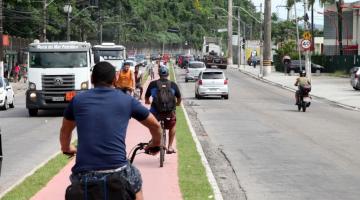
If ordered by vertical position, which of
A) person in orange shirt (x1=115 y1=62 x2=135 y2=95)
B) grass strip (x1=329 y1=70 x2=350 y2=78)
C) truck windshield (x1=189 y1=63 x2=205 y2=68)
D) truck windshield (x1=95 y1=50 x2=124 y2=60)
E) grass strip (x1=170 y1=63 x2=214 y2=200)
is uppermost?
truck windshield (x1=95 y1=50 x2=124 y2=60)

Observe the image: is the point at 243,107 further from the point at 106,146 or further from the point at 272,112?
the point at 106,146

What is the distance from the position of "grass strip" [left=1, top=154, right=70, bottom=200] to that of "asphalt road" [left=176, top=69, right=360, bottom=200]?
2.68 meters

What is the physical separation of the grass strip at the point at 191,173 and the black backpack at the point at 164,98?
3.29ft

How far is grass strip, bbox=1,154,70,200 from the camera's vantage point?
32.7 ft

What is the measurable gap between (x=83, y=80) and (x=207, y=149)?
10.3 m

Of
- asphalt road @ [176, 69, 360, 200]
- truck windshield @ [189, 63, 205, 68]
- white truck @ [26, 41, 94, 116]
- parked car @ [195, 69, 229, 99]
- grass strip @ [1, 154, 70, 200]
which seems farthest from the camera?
truck windshield @ [189, 63, 205, 68]

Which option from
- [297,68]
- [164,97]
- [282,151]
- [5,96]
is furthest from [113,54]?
[164,97]

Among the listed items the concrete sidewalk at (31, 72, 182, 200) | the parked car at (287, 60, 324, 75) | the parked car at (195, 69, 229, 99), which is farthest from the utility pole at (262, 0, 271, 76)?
the concrete sidewalk at (31, 72, 182, 200)

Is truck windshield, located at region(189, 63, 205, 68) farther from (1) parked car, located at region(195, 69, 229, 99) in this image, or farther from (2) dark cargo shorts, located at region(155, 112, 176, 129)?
(2) dark cargo shorts, located at region(155, 112, 176, 129)

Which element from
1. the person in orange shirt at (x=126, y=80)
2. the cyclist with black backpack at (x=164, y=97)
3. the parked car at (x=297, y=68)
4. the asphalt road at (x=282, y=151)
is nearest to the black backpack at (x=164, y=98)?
the cyclist with black backpack at (x=164, y=97)

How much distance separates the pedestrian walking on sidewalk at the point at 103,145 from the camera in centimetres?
548

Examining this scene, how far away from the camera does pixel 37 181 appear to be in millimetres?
11125

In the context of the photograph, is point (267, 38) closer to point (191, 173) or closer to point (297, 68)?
point (297, 68)

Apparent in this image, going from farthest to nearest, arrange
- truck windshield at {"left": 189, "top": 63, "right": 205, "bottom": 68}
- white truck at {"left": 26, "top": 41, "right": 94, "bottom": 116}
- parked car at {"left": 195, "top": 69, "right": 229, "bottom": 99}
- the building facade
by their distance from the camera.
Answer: the building facade → truck windshield at {"left": 189, "top": 63, "right": 205, "bottom": 68} → parked car at {"left": 195, "top": 69, "right": 229, "bottom": 99} → white truck at {"left": 26, "top": 41, "right": 94, "bottom": 116}
